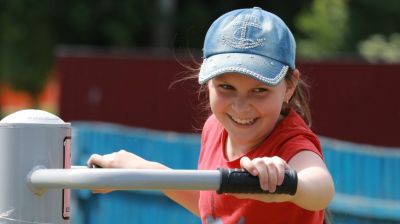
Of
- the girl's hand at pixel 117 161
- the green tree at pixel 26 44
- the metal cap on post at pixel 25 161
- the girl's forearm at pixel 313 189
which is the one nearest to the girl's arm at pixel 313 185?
the girl's forearm at pixel 313 189

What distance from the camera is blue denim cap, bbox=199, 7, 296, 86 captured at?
278 cm

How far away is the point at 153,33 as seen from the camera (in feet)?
98.7

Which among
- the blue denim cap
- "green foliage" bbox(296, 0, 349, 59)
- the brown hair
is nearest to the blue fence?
the brown hair

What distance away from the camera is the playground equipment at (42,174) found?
7.97 feet

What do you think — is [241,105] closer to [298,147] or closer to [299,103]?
[298,147]

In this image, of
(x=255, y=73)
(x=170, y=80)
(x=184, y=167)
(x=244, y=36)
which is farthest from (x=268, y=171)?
(x=170, y=80)

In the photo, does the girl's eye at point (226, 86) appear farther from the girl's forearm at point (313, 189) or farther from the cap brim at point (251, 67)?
the girl's forearm at point (313, 189)

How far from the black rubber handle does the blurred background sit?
98 cm

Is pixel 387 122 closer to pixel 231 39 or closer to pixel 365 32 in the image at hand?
pixel 231 39

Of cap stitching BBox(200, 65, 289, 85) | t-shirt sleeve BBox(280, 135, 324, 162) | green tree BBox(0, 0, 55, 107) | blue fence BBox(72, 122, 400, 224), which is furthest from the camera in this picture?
green tree BBox(0, 0, 55, 107)

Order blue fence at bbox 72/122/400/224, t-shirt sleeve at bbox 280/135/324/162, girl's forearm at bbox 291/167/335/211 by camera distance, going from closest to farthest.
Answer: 1. girl's forearm at bbox 291/167/335/211
2. t-shirt sleeve at bbox 280/135/324/162
3. blue fence at bbox 72/122/400/224

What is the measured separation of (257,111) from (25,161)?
639mm

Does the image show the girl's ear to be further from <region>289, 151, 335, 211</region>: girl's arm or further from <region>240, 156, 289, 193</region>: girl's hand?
<region>240, 156, 289, 193</region>: girl's hand

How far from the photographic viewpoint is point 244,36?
2846 mm
